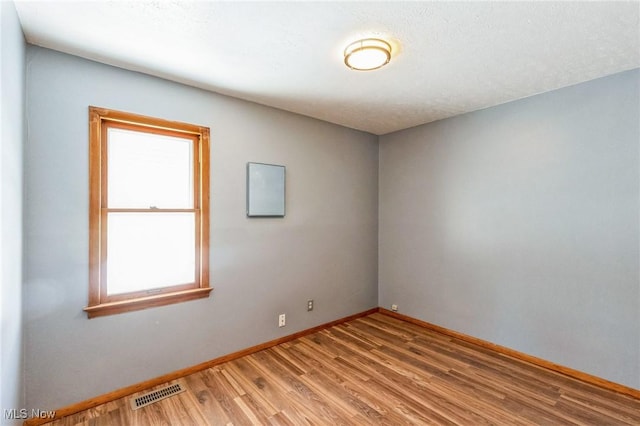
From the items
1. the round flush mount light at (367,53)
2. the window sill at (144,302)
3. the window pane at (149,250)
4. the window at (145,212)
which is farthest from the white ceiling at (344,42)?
the window sill at (144,302)

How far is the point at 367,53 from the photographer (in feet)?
6.50

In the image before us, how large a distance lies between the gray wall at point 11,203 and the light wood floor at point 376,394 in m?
0.69

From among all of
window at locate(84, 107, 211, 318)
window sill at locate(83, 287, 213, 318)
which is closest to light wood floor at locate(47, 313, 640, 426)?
window sill at locate(83, 287, 213, 318)

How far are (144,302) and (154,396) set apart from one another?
0.72 meters

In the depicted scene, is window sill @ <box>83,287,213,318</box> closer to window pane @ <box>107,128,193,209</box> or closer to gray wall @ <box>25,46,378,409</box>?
gray wall @ <box>25,46,378,409</box>

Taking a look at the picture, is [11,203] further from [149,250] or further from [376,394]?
[376,394]

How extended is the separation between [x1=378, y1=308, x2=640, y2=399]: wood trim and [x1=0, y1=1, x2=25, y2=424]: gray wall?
3723mm

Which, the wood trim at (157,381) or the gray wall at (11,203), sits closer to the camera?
the gray wall at (11,203)

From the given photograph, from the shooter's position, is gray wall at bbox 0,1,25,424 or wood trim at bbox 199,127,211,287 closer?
gray wall at bbox 0,1,25,424

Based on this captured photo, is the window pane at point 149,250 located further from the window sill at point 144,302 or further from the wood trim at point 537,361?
the wood trim at point 537,361

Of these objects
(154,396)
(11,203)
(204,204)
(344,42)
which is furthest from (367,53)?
(154,396)

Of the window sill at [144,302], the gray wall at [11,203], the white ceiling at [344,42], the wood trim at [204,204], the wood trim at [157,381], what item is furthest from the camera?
the wood trim at [204,204]

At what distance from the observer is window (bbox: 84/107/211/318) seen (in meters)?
2.24

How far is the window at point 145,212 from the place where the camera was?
2.24 metres
